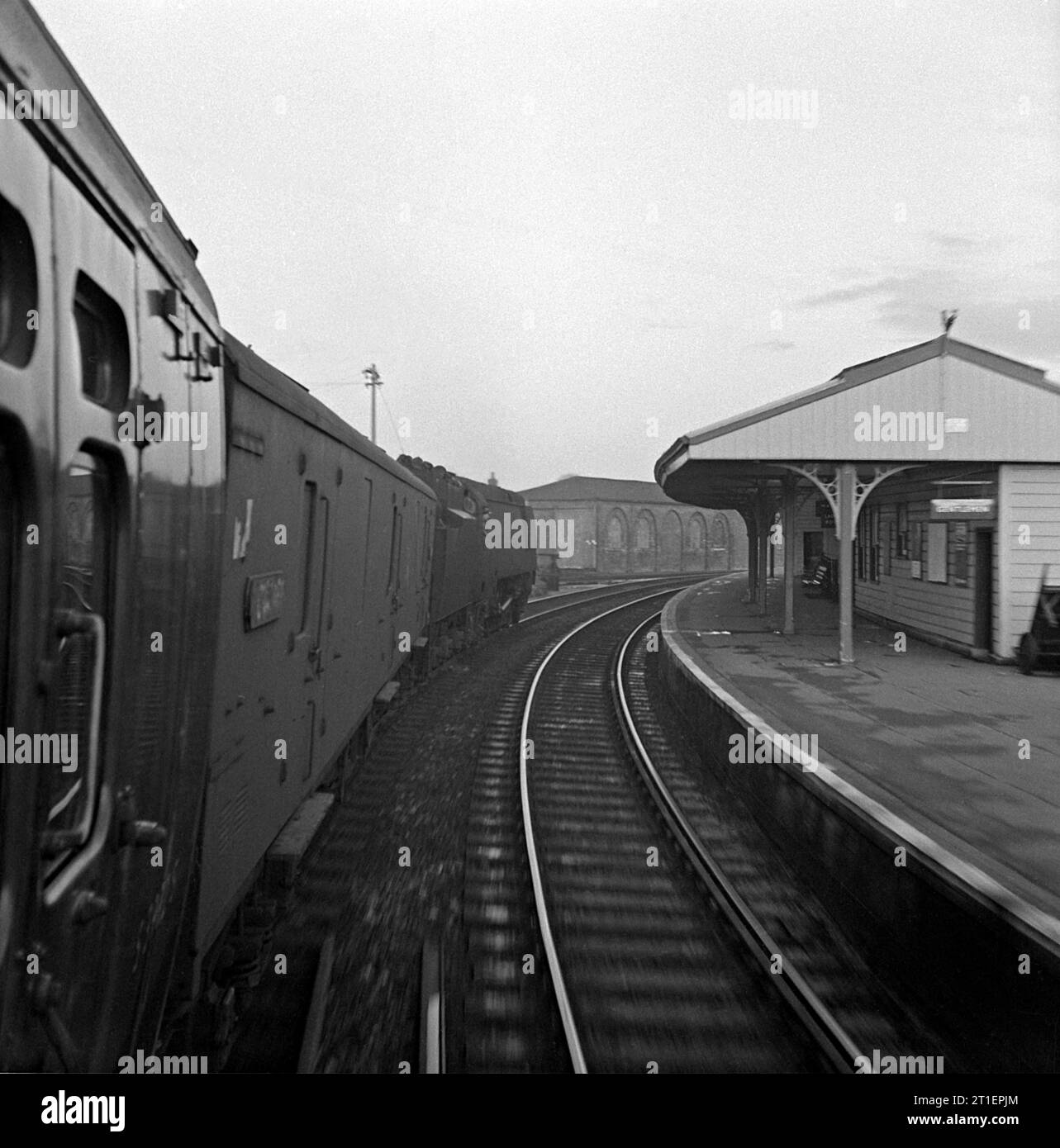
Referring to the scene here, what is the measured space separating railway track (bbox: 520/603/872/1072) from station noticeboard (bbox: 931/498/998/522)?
283 inches

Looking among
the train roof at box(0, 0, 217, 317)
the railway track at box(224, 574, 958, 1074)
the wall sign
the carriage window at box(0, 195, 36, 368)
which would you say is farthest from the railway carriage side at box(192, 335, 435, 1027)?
the carriage window at box(0, 195, 36, 368)

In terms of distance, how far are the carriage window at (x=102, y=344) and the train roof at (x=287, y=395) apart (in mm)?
1242

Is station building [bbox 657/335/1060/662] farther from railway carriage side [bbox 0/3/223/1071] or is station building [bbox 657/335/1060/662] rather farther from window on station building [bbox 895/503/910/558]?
railway carriage side [bbox 0/3/223/1071]

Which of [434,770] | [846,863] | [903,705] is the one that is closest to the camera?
[846,863]

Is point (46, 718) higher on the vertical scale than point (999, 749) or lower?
higher

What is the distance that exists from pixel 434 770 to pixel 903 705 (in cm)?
549

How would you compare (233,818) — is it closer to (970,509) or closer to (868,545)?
(970,509)

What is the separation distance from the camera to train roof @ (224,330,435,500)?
359cm

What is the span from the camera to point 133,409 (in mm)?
2279

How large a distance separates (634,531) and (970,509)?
1954 inches

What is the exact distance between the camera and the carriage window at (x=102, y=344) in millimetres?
2021

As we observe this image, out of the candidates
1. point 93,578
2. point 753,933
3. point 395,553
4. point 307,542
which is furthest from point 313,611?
point 395,553
